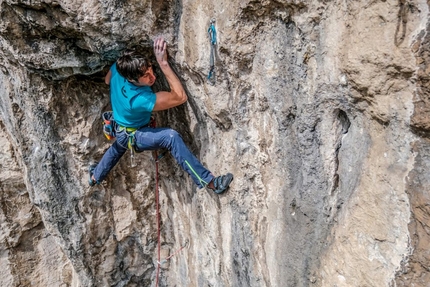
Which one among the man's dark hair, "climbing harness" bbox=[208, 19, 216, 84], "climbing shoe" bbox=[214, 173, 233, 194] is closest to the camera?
"climbing harness" bbox=[208, 19, 216, 84]

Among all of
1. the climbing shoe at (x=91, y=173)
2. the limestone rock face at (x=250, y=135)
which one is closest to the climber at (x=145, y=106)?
the limestone rock face at (x=250, y=135)

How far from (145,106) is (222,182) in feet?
3.10

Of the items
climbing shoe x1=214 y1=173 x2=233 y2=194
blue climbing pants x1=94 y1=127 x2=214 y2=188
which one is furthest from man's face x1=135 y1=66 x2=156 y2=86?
climbing shoe x1=214 y1=173 x2=233 y2=194

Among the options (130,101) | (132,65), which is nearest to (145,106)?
(130,101)

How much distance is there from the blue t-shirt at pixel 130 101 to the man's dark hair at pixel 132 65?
0.16 m

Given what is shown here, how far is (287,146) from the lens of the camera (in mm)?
3115

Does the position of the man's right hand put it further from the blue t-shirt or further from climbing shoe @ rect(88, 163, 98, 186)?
climbing shoe @ rect(88, 163, 98, 186)

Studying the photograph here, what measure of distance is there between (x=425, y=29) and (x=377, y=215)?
1163 millimetres

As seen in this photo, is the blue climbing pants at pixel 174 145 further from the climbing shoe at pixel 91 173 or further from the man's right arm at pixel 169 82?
the climbing shoe at pixel 91 173

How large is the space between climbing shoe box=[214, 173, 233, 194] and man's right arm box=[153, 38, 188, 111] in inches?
30.4

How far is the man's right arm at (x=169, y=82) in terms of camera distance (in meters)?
3.34

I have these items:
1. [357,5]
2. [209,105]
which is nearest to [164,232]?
[209,105]

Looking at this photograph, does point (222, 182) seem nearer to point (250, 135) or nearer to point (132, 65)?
point (250, 135)

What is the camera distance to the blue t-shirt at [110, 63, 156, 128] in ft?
11.4
